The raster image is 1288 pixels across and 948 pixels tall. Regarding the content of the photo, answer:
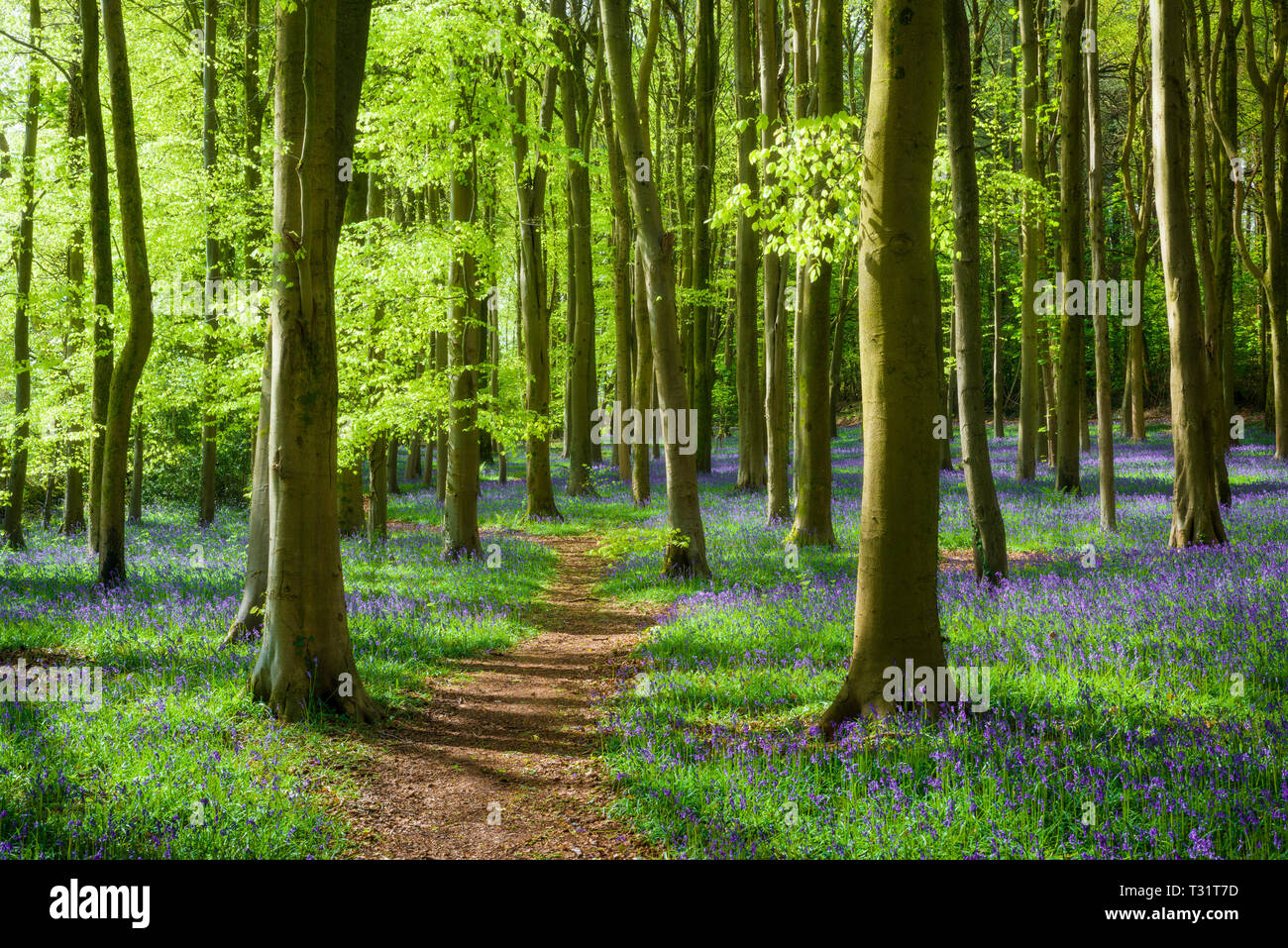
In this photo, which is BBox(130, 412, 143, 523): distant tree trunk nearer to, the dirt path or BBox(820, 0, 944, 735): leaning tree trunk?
the dirt path

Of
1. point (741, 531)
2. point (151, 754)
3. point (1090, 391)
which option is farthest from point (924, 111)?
point (1090, 391)

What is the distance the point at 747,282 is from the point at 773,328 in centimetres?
349

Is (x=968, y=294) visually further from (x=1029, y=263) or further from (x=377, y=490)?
(x=1029, y=263)

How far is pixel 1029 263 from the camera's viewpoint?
20688 millimetres

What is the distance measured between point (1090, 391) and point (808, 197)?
184 ft

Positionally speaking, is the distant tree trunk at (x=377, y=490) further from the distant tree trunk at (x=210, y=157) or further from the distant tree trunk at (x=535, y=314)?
the distant tree trunk at (x=535, y=314)

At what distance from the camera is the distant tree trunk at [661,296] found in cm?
1083

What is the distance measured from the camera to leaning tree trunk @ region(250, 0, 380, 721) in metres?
5.98

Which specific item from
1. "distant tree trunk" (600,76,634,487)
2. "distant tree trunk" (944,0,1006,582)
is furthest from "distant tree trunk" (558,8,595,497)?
"distant tree trunk" (944,0,1006,582)

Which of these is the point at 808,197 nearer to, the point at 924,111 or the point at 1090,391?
the point at 924,111

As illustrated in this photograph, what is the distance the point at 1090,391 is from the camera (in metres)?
54.4

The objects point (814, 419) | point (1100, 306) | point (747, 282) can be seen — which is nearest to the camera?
point (814, 419)

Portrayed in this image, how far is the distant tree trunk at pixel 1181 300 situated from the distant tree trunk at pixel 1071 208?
4917 millimetres

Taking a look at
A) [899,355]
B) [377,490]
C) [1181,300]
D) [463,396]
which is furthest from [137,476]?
[1181,300]
